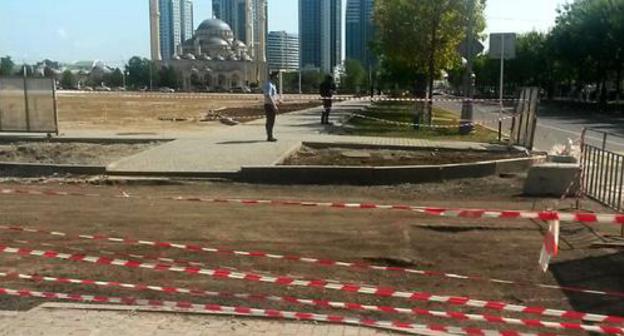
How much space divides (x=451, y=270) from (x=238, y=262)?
6.94 ft

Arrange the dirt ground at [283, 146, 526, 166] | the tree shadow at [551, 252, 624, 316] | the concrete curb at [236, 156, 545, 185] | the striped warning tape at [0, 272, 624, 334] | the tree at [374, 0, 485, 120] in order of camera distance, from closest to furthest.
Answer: the striped warning tape at [0, 272, 624, 334]
the tree shadow at [551, 252, 624, 316]
the concrete curb at [236, 156, 545, 185]
the dirt ground at [283, 146, 526, 166]
the tree at [374, 0, 485, 120]

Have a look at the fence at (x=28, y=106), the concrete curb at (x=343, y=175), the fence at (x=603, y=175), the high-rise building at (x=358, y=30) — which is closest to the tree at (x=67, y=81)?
the high-rise building at (x=358, y=30)

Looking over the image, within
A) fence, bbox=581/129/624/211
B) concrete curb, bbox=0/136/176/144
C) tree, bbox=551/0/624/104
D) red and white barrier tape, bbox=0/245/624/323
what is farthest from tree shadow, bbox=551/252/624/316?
tree, bbox=551/0/624/104

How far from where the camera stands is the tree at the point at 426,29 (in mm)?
27578

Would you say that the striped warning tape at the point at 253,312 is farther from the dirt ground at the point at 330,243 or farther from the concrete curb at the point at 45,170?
the concrete curb at the point at 45,170

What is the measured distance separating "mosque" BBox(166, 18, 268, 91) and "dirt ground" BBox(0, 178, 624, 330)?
499 ft

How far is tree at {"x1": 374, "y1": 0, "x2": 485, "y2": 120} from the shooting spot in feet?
90.5

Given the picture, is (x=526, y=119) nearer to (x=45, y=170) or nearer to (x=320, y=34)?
(x=45, y=170)

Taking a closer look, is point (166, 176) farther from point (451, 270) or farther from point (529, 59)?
point (529, 59)

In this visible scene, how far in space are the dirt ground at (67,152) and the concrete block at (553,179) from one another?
8.53 metres

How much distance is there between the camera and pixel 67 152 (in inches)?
663

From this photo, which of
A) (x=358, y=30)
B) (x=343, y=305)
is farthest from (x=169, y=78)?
(x=343, y=305)

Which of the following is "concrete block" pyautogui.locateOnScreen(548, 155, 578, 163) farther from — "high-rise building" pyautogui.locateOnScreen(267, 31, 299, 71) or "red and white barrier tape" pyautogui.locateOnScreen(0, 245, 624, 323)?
"high-rise building" pyautogui.locateOnScreen(267, 31, 299, 71)

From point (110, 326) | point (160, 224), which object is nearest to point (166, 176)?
point (160, 224)
